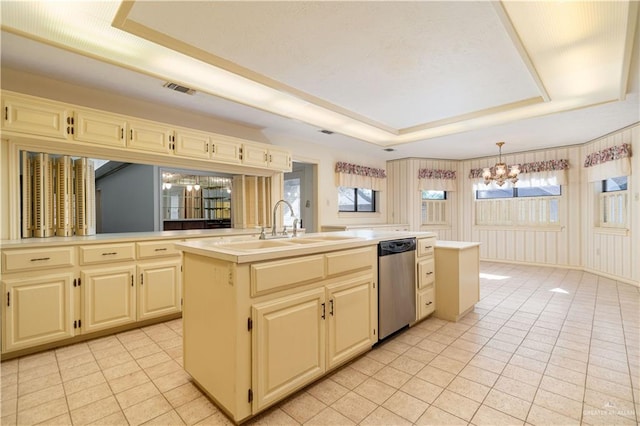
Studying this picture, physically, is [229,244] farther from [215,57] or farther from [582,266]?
[582,266]

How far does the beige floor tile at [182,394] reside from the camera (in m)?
1.80

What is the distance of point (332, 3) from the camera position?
6.06 ft

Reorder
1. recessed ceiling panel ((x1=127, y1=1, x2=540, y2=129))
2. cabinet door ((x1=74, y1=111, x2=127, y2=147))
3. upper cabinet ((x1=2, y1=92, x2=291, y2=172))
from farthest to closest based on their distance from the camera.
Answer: cabinet door ((x1=74, y1=111, x2=127, y2=147)), upper cabinet ((x1=2, y1=92, x2=291, y2=172)), recessed ceiling panel ((x1=127, y1=1, x2=540, y2=129))

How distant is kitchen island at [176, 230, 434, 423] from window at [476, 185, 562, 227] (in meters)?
5.60

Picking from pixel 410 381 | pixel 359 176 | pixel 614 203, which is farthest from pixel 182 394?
pixel 614 203

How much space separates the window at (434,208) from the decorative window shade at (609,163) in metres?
2.61

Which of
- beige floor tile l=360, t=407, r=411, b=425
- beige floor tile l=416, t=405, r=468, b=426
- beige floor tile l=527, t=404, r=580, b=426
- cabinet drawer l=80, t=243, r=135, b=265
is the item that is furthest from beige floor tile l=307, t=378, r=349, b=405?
cabinet drawer l=80, t=243, r=135, b=265

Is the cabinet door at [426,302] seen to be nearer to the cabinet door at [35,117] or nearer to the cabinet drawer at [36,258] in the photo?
the cabinet drawer at [36,258]

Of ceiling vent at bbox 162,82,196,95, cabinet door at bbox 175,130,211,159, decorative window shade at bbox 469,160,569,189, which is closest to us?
ceiling vent at bbox 162,82,196,95

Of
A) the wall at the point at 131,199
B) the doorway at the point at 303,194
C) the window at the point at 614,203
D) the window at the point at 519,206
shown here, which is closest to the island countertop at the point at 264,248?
the wall at the point at 131,199

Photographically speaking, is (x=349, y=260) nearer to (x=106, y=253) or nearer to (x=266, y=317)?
(x=266, y=317)

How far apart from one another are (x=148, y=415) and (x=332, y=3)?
264 centimetres

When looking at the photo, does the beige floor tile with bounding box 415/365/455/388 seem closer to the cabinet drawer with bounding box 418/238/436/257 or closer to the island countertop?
the island countertop

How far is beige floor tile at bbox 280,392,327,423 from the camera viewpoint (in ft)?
5.48
